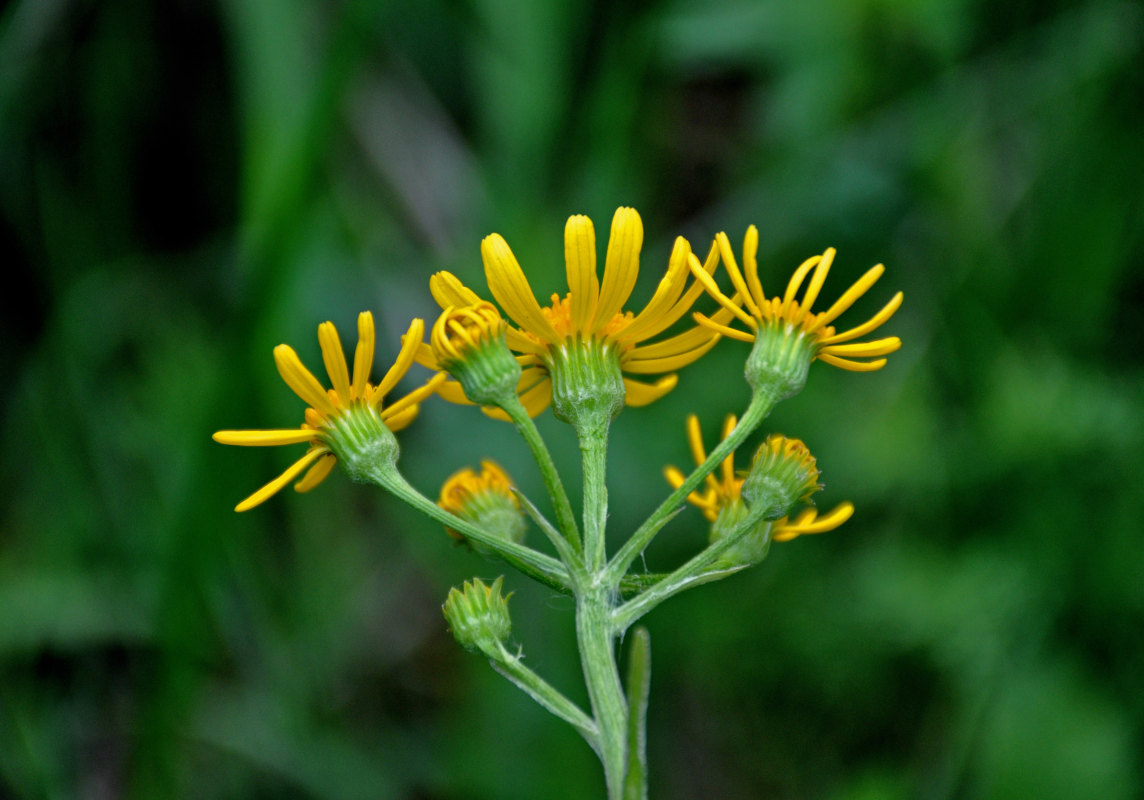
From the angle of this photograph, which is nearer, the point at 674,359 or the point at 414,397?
the point at 414,397

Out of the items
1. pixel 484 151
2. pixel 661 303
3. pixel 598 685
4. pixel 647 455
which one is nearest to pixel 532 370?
pixel 661 303

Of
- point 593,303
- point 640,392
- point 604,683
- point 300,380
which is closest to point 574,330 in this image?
point 593,303

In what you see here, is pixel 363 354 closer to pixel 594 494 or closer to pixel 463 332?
pixel 463 332

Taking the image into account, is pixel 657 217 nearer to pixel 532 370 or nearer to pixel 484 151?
pixel 484 151

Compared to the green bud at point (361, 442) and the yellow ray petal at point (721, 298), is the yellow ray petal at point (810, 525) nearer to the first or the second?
the yellow ray petal at point (721, 298)

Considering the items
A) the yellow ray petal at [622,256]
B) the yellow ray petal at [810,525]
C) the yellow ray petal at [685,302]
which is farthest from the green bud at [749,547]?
the yellow ray petal at [622,256]
